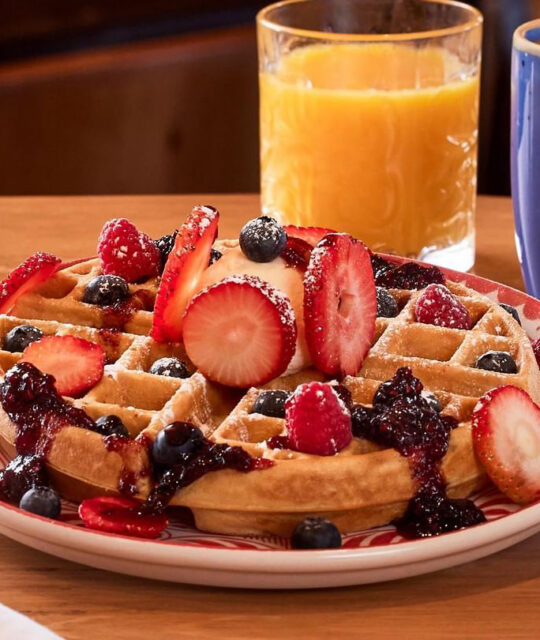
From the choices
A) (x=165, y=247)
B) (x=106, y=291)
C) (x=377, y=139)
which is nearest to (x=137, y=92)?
(x=377, y=139)

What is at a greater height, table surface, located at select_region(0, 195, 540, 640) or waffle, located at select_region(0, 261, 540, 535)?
waffle, located at select_region(0, 261, 540, 535)

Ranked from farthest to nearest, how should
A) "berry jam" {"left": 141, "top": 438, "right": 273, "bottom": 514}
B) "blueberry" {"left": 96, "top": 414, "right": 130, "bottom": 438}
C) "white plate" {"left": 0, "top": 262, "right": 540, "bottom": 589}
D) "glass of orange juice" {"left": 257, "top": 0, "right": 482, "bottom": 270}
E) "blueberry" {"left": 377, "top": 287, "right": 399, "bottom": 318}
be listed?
"glass of orange juice" {"left": 257, "top": 0, "right": 482, "bottom": 270}
"blueberry" {"left": 377, "top": 287, "right": 399, "bottom": 318}
"blueberry" {"left": 96, "top": 414, "right": 130, "bottom": 438}
"berry jam" {"left": 141, "top": 438, "right": 273, "bottom": 514}
"white plate" {"left": 0, "top": 262, "right": 540, "bottom": 589}

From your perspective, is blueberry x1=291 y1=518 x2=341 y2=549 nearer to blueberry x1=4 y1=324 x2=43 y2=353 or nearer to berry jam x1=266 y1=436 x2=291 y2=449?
berry jam x1=266 y1=436 x2=291 y2=449

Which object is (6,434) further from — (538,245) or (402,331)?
(538,245)

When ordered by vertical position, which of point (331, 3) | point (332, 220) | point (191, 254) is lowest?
point (332, 220)

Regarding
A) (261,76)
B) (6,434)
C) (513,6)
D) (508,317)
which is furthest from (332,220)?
(513,6)

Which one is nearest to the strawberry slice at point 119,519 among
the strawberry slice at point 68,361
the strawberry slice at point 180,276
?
the strawberry slice at point 68,361

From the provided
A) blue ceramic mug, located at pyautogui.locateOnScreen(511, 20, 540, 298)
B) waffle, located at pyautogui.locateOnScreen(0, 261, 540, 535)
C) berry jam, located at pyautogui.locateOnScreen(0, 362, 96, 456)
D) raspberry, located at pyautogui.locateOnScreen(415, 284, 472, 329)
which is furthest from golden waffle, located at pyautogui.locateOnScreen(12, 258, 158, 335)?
blue ceramic mug, located at pyautogui.locateOnScreen(511, 20, 540, 298)
